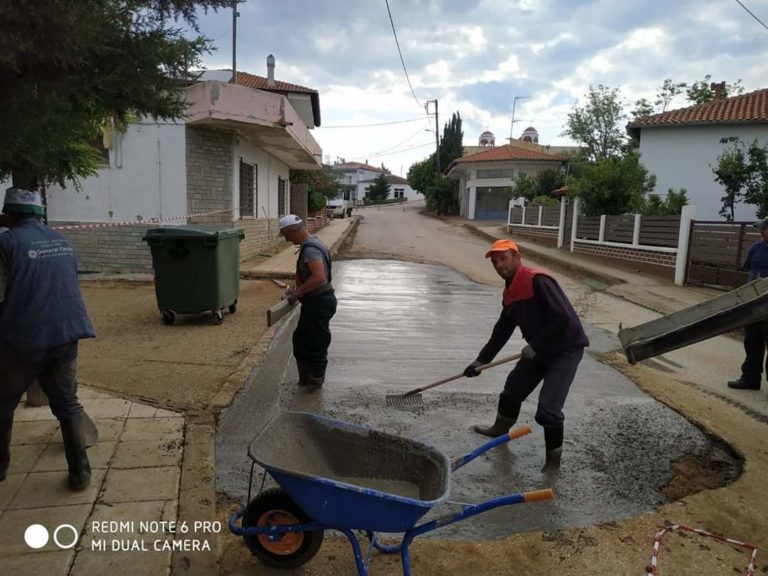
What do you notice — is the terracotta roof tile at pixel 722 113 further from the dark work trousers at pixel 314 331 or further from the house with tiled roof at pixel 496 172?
the dark work trousers at pixel 314 331

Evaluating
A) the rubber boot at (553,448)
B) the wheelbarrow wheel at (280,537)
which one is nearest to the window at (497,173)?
the rubber boot at (553,448)

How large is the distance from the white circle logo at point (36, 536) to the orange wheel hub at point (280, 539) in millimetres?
1017

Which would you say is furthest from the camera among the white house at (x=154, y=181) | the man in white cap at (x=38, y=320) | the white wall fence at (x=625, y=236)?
the white wall fence at (x=625, y=236)

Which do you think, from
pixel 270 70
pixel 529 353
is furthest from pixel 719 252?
pixel 270 70

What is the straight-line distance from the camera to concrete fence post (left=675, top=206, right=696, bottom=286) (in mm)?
13148

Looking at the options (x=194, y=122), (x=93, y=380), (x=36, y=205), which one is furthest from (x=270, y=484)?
(x=194, y=122)

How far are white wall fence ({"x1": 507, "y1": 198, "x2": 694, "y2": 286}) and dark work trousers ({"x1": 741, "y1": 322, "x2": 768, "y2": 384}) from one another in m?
8.03

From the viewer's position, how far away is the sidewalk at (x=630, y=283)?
36.5ft

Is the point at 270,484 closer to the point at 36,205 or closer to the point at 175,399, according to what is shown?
the point at 175,399

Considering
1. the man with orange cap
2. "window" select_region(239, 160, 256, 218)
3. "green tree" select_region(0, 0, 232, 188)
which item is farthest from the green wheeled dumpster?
"window" select_region(239, 160, 256, 218)

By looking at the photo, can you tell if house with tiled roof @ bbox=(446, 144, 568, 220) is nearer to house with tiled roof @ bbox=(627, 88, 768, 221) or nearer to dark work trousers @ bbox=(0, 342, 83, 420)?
house with tiled roof @ bbox=(627, 88, 768, 221)

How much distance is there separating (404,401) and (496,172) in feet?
116

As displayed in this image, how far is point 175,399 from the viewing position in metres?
4.61

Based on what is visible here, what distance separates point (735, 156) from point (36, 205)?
1671 cm
